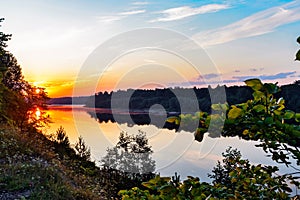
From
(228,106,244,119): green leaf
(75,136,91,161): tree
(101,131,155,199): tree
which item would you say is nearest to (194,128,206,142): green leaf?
(228,106,244,119): green leaf

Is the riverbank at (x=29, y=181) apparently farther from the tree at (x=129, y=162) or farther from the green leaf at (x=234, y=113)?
the green leaf at (x=234, y=113)

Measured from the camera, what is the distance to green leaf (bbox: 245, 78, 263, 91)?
833 mm

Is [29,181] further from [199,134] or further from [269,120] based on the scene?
[269,120]

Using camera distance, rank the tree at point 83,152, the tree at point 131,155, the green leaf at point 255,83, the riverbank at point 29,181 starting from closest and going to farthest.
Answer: the green leaf at point 255,83 → the riverbank at point 29,181 → the tree at point 131,155 → the tree at point 83,152

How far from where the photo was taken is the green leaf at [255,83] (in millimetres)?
833

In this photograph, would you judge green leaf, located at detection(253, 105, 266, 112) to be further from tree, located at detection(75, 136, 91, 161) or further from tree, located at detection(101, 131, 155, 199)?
tree, located at detection(75, 136, 91, 161)

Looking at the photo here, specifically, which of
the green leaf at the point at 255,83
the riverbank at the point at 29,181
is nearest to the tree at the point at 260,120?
the green leaf at the point at 255,83

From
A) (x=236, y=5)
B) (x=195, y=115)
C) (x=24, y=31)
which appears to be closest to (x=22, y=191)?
(x=236, y=5)

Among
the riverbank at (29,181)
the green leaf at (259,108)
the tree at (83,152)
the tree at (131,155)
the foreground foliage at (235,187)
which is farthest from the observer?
the tree at (83,152)

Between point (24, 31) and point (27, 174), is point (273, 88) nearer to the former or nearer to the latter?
point (27, 174)

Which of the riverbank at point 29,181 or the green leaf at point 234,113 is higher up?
the green leaf at point 234,113

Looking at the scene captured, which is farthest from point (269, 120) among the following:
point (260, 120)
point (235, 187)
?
point (235, 187)

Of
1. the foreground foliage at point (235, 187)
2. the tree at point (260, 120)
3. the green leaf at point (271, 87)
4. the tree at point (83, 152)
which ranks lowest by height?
the tree at point (83, 152)

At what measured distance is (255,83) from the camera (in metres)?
0.85
